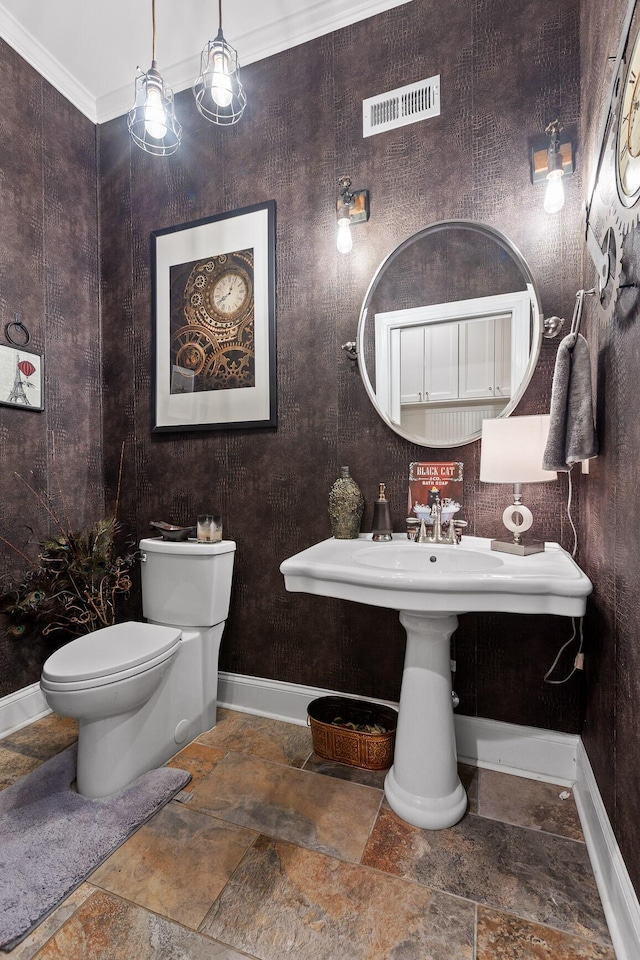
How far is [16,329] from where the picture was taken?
208 cm

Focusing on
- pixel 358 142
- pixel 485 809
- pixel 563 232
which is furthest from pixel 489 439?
pixel 358 142

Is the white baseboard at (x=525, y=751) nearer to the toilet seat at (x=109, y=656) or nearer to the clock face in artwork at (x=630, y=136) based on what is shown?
the toilet seat at (x=109, y=656)

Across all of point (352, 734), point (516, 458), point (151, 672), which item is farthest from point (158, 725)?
point (516, 458)

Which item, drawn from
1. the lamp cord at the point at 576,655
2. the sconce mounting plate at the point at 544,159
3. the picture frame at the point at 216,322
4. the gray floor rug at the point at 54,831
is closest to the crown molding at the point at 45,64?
the picture frame at the point at 216,322

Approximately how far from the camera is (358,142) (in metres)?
1.91

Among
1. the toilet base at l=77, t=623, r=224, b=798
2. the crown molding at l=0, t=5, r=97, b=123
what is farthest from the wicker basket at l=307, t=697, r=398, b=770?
the crown molding at l=0, t=5, r=97, b=123

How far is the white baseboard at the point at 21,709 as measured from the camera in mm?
1967

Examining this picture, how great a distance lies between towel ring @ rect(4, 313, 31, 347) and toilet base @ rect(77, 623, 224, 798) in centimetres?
148

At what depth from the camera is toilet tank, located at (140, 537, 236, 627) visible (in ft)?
6.25

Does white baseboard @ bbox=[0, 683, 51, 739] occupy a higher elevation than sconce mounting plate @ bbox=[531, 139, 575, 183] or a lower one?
lower

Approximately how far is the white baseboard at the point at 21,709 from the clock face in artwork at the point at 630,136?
2.66m

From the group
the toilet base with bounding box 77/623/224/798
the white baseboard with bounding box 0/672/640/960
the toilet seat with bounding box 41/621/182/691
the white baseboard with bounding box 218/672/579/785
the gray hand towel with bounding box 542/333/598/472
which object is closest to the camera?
the white baseboard with bounding box 0/672/640/960

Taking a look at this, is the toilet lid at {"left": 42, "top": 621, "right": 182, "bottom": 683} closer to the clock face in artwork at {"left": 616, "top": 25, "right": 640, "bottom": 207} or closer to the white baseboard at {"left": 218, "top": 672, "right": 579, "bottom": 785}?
the white baseboard at {"left": 218, "top": 672, "right": 579, "bottom": 785}

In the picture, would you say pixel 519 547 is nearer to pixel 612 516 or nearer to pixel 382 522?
pixel 612 516
